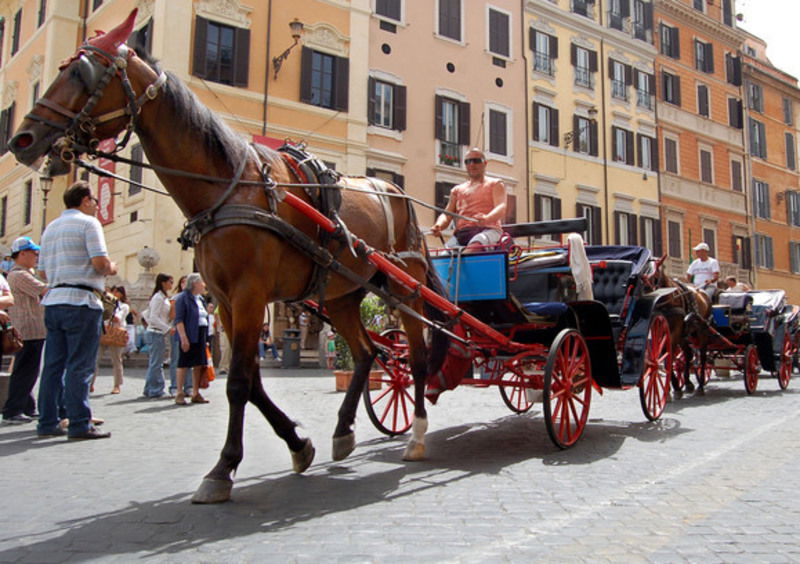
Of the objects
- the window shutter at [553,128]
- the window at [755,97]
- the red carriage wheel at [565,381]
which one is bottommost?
the red carriage wheel at [565,381]

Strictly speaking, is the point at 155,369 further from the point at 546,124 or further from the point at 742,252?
the point at 742,252

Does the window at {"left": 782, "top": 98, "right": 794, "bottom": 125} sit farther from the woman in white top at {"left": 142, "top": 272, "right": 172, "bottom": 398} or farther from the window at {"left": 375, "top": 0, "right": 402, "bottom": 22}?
the woman in white top at {"left": 142, "top": 272, "right": 172, "bottom": 398}

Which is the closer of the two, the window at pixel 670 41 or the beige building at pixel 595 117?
the beige building at pixel 595 117

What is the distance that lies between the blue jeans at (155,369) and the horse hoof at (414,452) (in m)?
5.83

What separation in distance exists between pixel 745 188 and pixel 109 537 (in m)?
37.4

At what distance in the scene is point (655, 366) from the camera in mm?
6910

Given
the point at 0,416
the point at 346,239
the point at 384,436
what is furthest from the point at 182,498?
the point at 0,416

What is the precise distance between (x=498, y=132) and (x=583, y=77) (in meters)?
5.56

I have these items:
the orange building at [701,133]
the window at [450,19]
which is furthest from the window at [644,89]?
the window at [450,19]

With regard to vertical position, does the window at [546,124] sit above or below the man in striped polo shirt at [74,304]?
above

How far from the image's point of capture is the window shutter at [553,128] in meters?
26.8

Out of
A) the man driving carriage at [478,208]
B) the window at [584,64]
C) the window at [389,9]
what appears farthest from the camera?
the window at [584,64]

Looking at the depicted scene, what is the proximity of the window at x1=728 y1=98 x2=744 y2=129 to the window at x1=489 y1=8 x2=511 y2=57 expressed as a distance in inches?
589

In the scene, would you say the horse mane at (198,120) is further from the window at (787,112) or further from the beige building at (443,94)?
the window at (787,112)
